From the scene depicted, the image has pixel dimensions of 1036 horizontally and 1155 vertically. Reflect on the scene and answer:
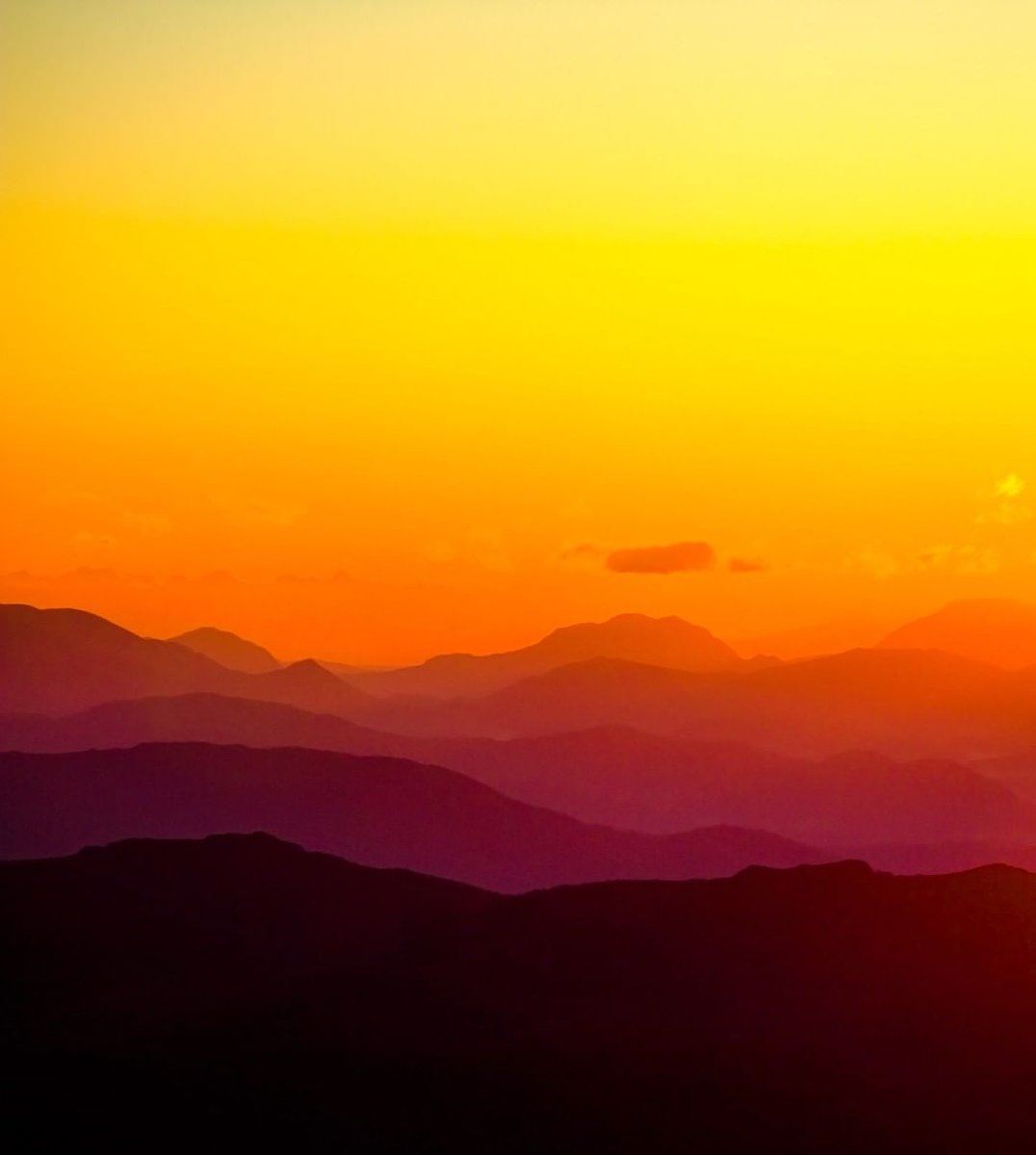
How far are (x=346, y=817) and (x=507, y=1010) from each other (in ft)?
2.02

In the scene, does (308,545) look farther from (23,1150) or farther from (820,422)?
(23,1150)

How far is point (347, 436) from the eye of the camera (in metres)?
4.04

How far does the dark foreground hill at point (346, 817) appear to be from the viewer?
3.88 meters

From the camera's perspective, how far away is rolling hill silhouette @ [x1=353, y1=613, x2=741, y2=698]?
13.0ft

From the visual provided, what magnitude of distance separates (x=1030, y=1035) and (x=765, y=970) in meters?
0.60

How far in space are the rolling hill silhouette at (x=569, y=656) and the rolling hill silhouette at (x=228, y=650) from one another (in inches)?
9.3

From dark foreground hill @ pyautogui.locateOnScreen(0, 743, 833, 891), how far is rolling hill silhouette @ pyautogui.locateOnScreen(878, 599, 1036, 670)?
1.91 ft

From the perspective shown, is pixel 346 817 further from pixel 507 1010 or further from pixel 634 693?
pixel 634 693

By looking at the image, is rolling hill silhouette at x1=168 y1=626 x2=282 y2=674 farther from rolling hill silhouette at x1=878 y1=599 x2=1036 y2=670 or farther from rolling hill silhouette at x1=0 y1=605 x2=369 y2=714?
rolling hill silhouette at x1=878 y1=599 x2=1036 y2=670

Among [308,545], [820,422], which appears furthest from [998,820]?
[308,545]

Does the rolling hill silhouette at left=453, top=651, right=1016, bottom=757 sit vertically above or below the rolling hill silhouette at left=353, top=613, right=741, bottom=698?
below

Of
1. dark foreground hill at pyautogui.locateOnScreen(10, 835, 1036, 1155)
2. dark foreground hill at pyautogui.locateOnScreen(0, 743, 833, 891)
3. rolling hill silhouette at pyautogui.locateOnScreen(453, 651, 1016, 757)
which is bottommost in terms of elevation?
dark foreground hill at pyautogui.locateOnScreen(10, 835, 1036, 1155)

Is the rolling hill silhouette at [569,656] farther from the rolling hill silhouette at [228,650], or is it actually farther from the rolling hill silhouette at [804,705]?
the rolling hill silhouette at [228,650]

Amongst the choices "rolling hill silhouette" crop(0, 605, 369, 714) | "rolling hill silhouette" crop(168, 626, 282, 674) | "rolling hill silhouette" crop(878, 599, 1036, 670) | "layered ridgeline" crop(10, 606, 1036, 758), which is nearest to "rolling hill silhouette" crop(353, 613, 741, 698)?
"layered ridgeline" crop(10, 606, 1036, 758)
